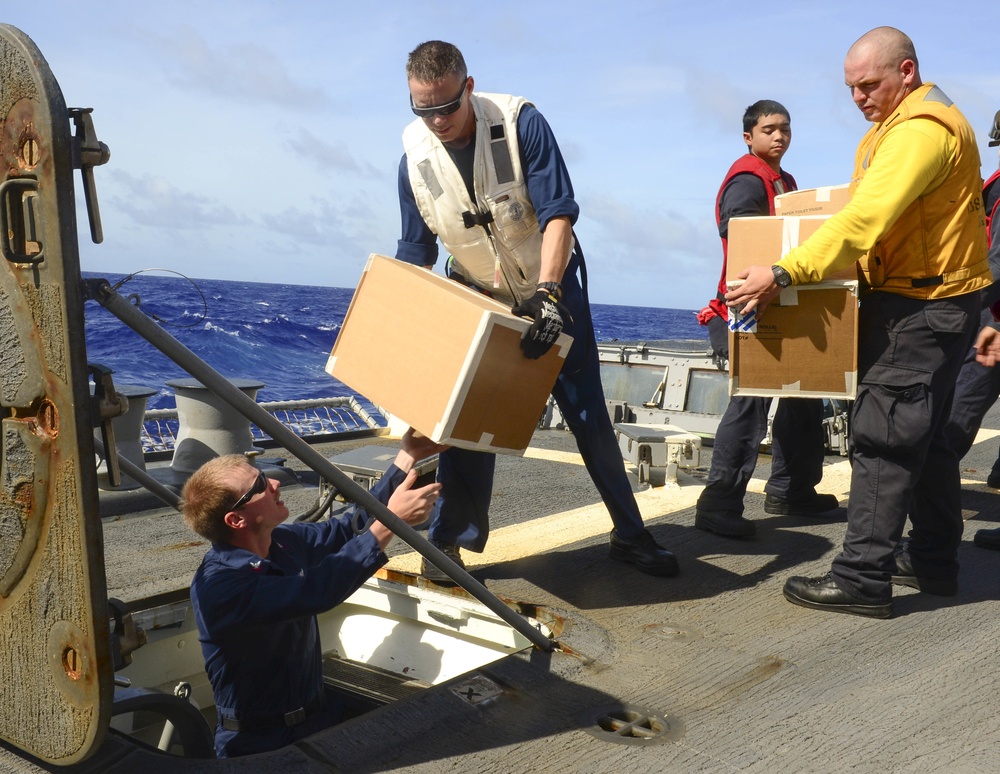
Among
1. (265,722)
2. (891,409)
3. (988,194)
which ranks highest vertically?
(988,194)

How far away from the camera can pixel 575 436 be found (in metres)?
4.19

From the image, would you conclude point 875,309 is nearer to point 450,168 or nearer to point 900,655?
point 900,655

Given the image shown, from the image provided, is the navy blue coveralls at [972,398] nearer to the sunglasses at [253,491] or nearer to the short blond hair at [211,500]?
the sunglasses at [253,491]

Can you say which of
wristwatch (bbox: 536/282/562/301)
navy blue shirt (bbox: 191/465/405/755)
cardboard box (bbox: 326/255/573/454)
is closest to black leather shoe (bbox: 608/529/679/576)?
cardboard box (bbox: 326/255/573/454)

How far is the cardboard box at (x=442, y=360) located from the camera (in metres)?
3.17

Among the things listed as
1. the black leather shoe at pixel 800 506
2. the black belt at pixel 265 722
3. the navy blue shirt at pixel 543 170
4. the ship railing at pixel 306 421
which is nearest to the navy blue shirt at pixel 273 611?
the black belt at pixel 265 722

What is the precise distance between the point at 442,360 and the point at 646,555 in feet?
5.00

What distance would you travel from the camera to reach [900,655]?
3357 mm

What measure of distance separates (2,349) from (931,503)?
342 cm

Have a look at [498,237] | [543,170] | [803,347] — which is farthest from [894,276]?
[498,237]

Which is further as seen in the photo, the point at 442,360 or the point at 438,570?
the point at 438,570

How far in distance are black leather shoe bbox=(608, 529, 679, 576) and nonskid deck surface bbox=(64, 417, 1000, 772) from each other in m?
0.04

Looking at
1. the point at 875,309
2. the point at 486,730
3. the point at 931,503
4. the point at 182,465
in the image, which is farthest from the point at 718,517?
the point at 182,465

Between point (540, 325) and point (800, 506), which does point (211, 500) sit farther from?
point (800, 506)
